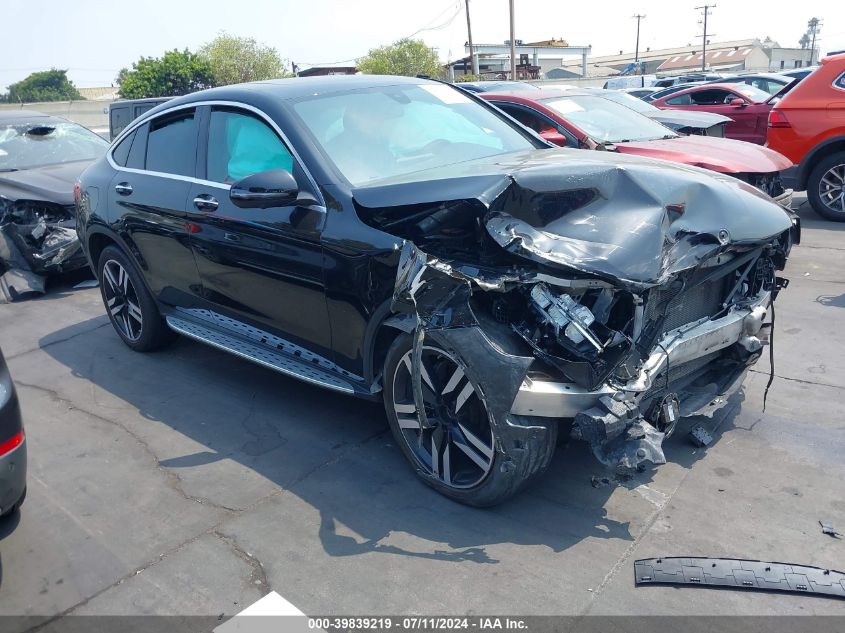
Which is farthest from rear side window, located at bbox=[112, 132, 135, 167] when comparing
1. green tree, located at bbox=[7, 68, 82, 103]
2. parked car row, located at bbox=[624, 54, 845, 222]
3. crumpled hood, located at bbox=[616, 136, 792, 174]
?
green tree, located at bbox=[7, 68, 82, 103]

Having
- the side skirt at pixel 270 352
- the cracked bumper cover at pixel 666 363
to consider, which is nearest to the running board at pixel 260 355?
the side skirt at pixel 270 352

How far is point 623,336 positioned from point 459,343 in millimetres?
687

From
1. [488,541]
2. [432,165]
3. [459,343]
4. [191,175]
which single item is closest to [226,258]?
[191,175]

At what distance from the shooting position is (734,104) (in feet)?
39.0

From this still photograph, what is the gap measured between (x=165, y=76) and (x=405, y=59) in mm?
25211

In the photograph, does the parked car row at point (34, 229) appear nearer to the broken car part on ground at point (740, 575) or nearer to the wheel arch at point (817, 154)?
the broken car part on ground at point (740, 575)

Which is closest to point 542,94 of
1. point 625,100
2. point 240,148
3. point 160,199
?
point 625,100

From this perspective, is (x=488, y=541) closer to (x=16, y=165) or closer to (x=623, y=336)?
(x=623, y=336)

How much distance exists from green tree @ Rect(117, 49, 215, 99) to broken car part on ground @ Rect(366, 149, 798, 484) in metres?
48.5

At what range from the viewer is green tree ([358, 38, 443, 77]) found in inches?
2645

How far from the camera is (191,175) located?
486 centimetres

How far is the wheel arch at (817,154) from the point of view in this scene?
880 cm

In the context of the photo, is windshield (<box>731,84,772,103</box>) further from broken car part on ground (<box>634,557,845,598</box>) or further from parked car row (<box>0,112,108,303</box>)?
broken car part on ground (<box>634,557,845,598</box>)

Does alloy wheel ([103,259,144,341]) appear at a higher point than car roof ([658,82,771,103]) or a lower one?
lower
